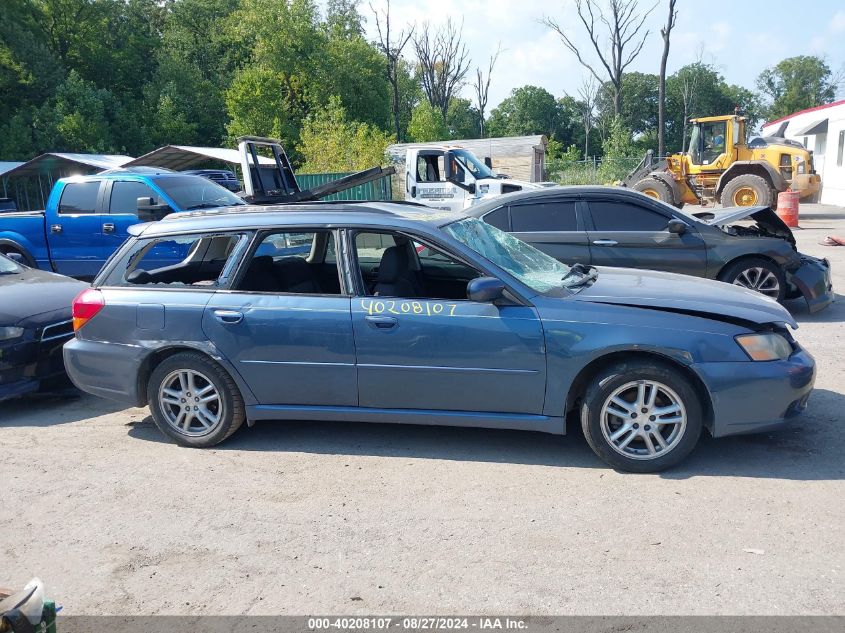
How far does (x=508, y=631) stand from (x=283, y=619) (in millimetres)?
972

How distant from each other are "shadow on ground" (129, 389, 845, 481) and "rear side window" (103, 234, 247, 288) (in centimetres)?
116

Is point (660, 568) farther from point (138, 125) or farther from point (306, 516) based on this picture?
point (138, 125)

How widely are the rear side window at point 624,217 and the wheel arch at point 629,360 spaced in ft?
14.0

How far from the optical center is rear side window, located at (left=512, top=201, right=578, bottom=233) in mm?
8648

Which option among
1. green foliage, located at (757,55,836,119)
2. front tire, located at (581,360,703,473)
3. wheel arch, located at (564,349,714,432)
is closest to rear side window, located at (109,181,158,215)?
wheel arch, located at (564,349,714,432)

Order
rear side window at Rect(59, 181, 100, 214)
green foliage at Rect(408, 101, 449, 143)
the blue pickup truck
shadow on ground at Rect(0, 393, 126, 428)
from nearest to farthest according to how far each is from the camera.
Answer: shadow on ground at Rect(0, 393, 126, 428)
the blue pickup truck
rear side window at Rect(59, 181, 100, 214)
green foliage at Rect(408, 101, 449, 143)

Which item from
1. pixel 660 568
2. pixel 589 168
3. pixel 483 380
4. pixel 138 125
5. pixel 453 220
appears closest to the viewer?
pixel 660 568

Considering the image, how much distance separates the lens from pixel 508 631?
10.2 ft

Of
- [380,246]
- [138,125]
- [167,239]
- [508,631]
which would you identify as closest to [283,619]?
[508,631]

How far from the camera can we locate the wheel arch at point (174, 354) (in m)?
5.12

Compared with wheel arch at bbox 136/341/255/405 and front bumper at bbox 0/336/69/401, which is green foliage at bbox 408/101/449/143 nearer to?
front bumper at bbox 0/336/69/401

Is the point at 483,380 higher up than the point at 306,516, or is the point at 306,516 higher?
the point at 483,380

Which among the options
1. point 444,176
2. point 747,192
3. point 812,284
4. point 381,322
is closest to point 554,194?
point 812,284

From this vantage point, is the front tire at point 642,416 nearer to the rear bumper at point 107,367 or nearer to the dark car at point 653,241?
the rear bumper at point 107,367
